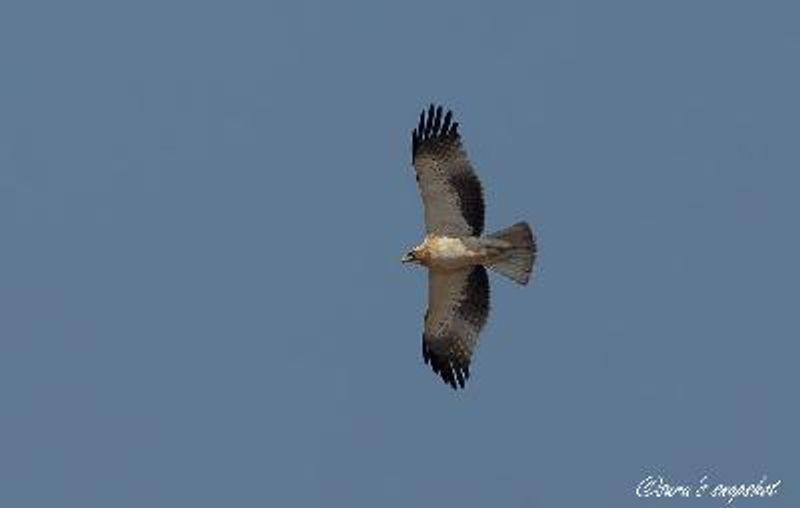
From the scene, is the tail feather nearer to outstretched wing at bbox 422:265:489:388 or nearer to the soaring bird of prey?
the soaring bird of prey

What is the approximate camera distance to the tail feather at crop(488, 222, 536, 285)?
16547 mm

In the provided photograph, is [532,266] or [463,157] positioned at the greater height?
[463,157]

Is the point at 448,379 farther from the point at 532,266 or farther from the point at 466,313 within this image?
the point at 532,266

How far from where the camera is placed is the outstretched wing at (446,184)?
17031mm

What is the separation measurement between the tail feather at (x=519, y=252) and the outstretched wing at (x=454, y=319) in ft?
2.63

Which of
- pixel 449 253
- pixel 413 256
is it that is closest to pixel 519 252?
pixel 449 253

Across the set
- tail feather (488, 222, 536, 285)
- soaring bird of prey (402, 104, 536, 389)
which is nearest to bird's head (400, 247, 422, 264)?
soaring bird of prey (402, 104, 536, 389)

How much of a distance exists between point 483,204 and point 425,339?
1.92 meters

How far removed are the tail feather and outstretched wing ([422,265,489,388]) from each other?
80 cm

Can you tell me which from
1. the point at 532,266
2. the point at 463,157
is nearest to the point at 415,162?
the point at 463,157

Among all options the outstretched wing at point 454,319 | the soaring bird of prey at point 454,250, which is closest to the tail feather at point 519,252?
the soaring bird of prey at point 454,250

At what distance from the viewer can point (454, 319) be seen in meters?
17.8

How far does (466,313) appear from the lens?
17766 mm

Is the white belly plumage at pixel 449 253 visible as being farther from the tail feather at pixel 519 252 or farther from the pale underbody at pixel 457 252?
the tail feather at pixel 519 252
